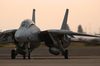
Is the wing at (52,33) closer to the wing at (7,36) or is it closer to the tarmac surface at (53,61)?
the tarmac surface at (53,61)

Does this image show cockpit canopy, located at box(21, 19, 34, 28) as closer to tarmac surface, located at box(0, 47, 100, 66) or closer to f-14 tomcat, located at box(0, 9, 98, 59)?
f-14 tomcat, located at box(0, 9, 98, 59)

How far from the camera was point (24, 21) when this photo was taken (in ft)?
62.3

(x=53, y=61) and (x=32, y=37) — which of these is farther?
(x=32, y=37)

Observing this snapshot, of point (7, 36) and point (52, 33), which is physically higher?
point (52, 33)

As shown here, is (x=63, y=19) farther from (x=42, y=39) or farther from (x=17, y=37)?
(x=17, y=37)

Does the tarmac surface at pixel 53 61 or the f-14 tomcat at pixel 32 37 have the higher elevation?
the f-14 tomcat at pixel 32 37

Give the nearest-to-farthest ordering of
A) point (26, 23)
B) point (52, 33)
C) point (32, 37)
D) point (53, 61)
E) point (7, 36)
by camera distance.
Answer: point (53, 61) < point (32, 37) < point (26, 23) < point (52, 33) < point (7, 36)

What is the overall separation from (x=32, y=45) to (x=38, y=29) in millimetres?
1298

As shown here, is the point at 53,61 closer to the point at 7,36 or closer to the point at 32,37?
the point at 32,37

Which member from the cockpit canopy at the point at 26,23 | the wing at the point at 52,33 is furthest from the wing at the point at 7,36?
the wing at the point at 52,33

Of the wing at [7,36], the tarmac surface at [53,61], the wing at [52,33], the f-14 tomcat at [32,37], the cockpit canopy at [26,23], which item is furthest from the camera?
the wing at [7,36]

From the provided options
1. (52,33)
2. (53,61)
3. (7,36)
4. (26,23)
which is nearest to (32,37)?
(26,23)

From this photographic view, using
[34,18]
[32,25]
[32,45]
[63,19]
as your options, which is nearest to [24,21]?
[32,25]

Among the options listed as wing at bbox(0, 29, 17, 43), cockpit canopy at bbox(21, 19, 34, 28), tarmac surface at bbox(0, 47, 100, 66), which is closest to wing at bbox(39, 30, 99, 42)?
cockpit canopy at bbox(21, 19, 34, 28)
